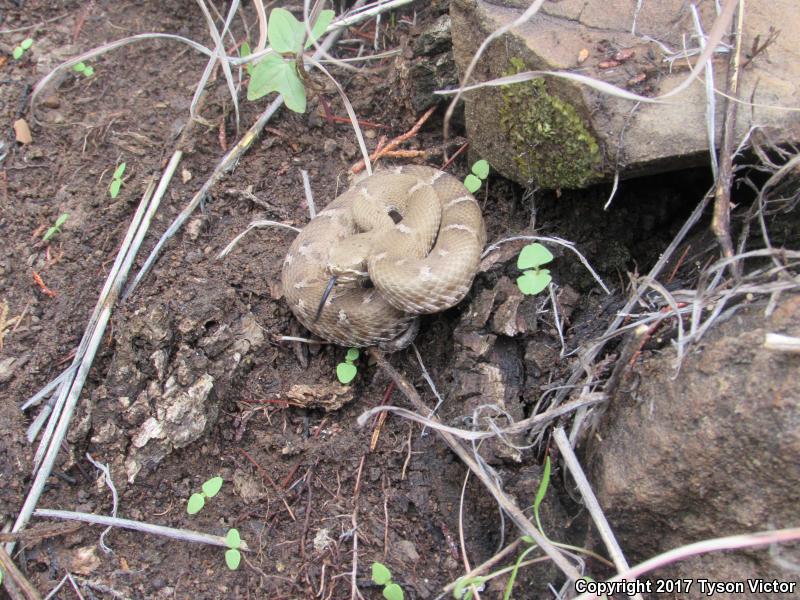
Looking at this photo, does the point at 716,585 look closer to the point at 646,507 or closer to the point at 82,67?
the point at 646,507

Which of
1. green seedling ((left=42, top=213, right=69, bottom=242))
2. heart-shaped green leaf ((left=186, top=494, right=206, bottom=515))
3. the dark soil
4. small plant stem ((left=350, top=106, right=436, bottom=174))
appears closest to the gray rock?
the dark soil

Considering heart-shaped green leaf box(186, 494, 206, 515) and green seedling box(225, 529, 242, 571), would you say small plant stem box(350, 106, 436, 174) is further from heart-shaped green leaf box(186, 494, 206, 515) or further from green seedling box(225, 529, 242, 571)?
green seedling box(225, 529, 242, 571)

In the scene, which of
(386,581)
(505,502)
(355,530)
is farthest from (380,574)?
(505,502)

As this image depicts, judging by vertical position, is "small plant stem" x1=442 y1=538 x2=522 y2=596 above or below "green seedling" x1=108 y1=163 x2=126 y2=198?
below

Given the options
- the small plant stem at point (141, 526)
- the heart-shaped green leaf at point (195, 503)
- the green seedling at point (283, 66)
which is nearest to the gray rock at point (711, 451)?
the small plant stem at point (141, 526)

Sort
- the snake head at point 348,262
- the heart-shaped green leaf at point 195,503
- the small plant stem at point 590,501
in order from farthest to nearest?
the snake head at point 348,262, the heart-shaped green leaf at point 195,503, the small plant stem at point 590,501

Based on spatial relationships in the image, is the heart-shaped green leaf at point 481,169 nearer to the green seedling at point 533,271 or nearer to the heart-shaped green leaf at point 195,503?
the green seedling at point 533,271

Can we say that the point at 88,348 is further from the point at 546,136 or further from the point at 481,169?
the point at 546,136
